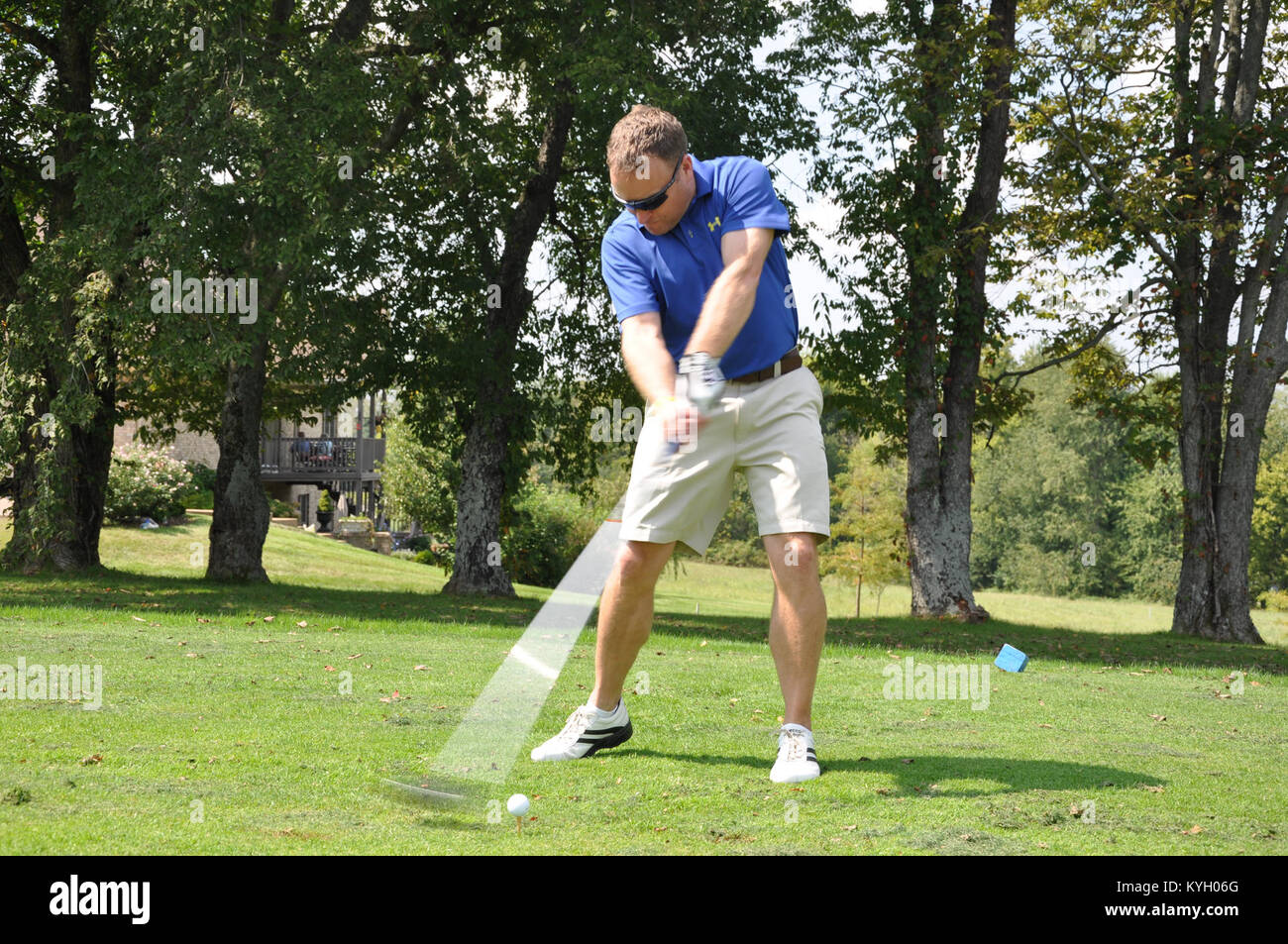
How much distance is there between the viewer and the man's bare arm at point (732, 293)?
438 centimetres

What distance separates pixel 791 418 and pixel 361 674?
4.15m

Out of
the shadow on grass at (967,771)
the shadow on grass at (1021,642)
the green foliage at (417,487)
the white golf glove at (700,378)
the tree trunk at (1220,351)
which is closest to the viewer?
the white golf glove at (700,378)

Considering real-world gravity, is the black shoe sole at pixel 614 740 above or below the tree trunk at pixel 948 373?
below

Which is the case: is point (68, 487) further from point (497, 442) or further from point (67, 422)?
point (497, 442)

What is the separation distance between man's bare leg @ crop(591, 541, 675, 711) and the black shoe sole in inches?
5.3

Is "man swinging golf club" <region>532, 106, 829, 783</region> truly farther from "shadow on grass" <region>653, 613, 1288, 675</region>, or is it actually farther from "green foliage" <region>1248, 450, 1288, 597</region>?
"green foliage" <region>1248, 450, 1288, 597</region>

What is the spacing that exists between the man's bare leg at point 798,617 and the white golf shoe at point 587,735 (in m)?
0.75

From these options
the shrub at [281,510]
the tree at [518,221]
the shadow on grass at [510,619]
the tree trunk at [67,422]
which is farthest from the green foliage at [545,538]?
the shadow on grass at [510,619]

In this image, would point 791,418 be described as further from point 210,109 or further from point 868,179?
point 868,179

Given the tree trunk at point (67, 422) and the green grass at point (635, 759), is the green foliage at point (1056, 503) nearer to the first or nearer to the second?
the tree trunk at point (67, 422)

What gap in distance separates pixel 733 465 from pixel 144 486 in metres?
30.7

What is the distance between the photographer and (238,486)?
20.0m
